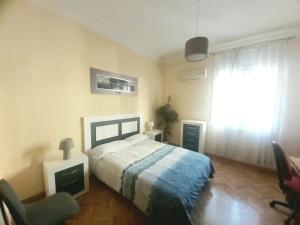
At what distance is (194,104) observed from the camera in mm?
3826

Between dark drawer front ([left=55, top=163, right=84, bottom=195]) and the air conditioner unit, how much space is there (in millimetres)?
3203

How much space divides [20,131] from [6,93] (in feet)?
1.56

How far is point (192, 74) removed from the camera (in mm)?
3721

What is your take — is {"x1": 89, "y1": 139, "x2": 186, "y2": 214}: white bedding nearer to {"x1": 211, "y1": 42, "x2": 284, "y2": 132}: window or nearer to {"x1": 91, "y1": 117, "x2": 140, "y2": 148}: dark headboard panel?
{"x1": 91, "y1": 117, "x2": 140, "y2": 148}: dark headboard panel

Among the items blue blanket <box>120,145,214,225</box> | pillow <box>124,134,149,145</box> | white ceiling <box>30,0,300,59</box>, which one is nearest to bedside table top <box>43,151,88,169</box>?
blue blanket <box>120,145,214,225</box>

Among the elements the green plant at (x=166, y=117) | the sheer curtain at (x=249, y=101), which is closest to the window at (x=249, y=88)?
the sheer curtain at (x=249, y=101)

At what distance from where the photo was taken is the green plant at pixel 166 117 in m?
4.06

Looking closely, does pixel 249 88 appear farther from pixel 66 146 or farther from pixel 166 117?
pixel 66 146

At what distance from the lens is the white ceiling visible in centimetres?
192

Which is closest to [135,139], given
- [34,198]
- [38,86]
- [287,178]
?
[34,198]

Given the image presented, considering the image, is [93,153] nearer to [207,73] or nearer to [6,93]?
[6,93]

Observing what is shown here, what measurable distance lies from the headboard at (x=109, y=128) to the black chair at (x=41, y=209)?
112cm

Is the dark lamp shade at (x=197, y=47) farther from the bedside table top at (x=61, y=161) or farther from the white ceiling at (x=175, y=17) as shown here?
the bedside table top at (x=61, y=161)

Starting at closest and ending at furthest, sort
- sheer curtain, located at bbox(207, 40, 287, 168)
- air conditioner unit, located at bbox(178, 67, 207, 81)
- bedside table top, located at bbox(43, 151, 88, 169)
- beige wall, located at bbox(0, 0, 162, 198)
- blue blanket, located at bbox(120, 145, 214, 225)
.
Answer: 1. blue blanket, located at bbox(120, 145, 214, 225)
2. beige wall, located at bbox(0, 0, 162, 198)
3. bedside table top, located at bbox(43, 151, 88, 169)
4. sheer curtain, located at bbox(207, 40, 287, 168)
5. air conditioner unit, located at bbox(178, 67, 207, 81)
